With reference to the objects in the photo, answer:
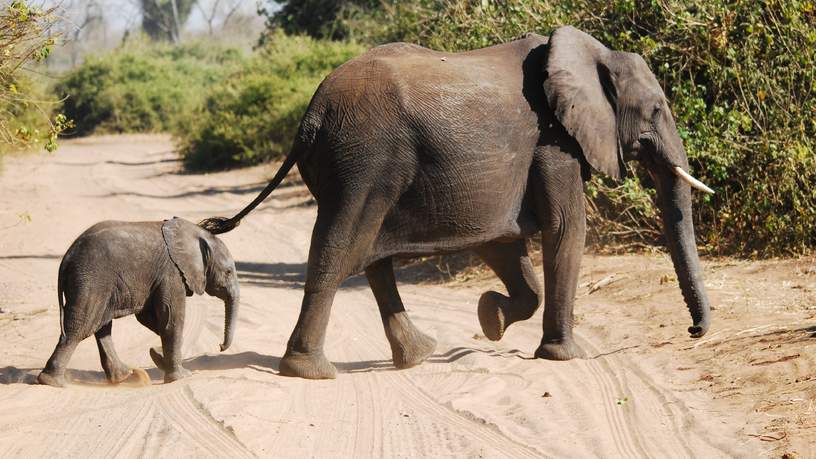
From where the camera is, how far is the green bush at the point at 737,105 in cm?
1069

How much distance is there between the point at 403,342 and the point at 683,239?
2.14 metres

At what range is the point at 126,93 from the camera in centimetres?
4559

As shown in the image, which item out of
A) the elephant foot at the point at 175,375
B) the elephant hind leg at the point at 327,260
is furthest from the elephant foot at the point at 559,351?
the elephant foot at the point at 175,375

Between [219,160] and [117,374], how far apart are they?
70.7ft

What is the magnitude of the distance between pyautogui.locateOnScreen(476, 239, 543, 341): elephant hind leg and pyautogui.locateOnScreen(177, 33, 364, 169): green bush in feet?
55.1

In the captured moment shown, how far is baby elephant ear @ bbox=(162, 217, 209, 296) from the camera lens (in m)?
7.24

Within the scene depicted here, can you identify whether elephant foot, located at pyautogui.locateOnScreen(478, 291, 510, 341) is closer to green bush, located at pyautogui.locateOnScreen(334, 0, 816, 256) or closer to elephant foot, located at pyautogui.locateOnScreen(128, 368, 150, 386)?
elephant foot, located at pyautogui.locateOnScreen(128, 368, 150, 386)

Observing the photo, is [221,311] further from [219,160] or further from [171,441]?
[219,160]

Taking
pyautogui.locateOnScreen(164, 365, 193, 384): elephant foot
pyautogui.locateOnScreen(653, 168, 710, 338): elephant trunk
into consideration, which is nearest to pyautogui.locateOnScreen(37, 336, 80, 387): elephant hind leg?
pyautogui.locateOnScreen(164, 365, 193, 384): elephant foot

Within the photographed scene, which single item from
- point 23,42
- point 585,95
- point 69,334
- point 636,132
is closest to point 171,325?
point 69,334

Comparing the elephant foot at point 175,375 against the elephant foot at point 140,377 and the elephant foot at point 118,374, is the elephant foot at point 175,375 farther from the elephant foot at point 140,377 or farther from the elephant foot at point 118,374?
the elephant foot at point 118,374

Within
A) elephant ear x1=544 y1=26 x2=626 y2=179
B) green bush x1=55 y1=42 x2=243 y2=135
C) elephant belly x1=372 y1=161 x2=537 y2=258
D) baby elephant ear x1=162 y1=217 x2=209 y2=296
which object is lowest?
green bush x1=55 y1=42 x2=243 y2=135

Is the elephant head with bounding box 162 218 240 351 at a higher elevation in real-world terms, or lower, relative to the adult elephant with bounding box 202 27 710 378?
lower

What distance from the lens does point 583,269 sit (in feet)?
36.8
